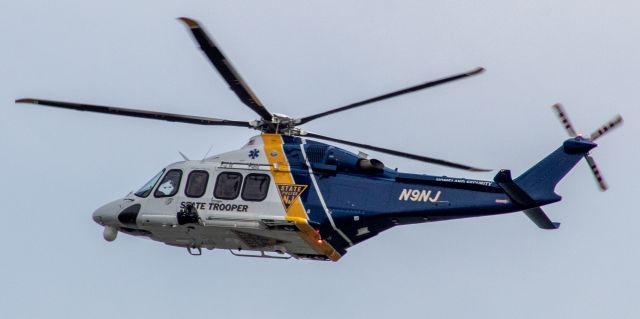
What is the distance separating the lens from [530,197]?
29.3 meters

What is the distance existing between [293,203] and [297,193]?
23cm

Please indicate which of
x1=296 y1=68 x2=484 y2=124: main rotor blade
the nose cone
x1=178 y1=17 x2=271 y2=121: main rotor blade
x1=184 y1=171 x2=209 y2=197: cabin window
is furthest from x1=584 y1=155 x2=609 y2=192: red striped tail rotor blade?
the nose cone

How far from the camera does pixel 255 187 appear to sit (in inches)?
1228

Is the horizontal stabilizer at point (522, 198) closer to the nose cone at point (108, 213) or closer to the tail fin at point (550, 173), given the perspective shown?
the tail fin at point (550, 173)

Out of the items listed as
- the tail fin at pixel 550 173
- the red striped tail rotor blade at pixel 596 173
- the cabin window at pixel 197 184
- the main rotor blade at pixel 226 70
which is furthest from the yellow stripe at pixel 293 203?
the red striped tail rotor blade at pixel 596 173

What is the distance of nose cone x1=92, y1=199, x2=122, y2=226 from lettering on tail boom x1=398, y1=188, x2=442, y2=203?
236 inches

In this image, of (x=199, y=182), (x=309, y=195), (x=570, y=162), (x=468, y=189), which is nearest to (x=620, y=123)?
(x=570, y=162)

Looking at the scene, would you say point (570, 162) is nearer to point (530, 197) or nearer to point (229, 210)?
point (530, 197)

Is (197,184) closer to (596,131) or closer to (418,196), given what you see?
(418,196)

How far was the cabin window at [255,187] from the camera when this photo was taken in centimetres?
3105

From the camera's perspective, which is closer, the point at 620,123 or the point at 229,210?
the point at 620,123

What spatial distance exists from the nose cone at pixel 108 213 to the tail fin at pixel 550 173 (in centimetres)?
832

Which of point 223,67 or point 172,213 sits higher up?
point 223,67

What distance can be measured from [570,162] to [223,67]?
21.8 feet
